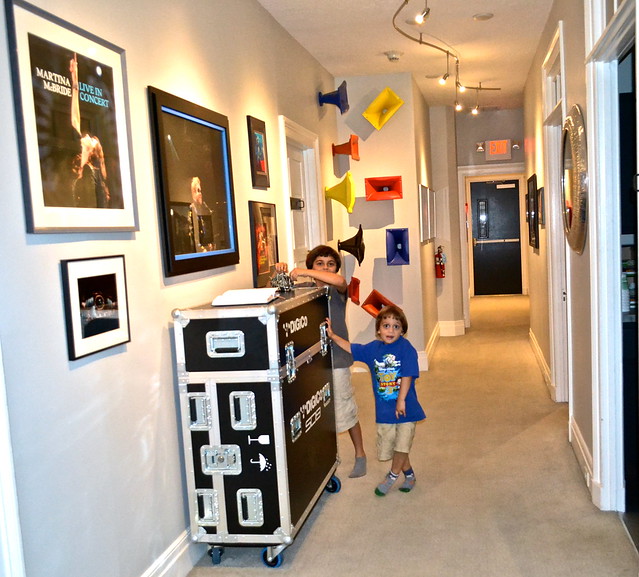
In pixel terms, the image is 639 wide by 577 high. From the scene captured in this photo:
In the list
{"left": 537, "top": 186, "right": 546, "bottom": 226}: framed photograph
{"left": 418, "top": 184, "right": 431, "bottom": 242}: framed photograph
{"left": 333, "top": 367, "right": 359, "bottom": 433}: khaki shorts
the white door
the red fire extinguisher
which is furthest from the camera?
the red fire extinguisher

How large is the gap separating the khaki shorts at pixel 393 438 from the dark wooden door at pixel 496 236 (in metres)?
8.73

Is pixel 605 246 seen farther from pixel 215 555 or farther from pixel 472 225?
pixel 472 225

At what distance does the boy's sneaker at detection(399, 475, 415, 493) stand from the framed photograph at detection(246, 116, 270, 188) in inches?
68.7

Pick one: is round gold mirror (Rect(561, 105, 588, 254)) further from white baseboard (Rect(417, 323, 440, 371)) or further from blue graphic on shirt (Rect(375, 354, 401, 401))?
white baseboard (Rect(417, 323, 440, 371))

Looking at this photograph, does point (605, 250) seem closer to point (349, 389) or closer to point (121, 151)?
point (349, 389)

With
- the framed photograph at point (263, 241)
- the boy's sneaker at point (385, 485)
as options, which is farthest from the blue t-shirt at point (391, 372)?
the framed photograph at point (263, 241)

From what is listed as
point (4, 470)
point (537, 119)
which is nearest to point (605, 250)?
point (4, 470)

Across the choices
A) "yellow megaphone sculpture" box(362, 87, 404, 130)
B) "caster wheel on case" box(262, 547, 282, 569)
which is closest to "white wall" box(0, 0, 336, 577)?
"caster wheel on case" box(262, 547, 282, 569)

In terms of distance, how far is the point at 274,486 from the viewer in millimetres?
2748

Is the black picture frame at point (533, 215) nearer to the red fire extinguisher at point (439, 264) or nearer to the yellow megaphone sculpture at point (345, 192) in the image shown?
the red fire extinguisher at point (439, 264)

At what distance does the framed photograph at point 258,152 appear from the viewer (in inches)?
148

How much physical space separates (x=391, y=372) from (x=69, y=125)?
2.02 m

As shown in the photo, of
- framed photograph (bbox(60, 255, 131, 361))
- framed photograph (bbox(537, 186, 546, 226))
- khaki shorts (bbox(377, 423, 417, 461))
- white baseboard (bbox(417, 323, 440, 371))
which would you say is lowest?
white baseboard (bbox(417, 323, 440, 371))

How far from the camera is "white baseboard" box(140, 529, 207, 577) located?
256 cm
